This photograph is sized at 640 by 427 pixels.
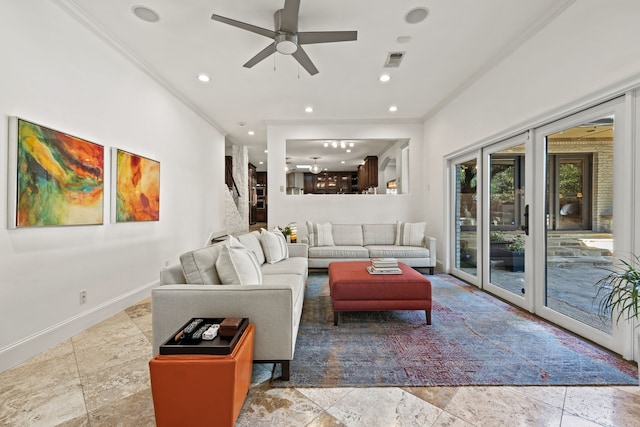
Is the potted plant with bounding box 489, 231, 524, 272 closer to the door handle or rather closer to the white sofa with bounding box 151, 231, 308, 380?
the door handle

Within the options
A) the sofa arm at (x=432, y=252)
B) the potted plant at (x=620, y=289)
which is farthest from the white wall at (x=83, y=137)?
the sofa arm at (x=432, y=252)

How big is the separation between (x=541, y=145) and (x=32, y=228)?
15.0ft

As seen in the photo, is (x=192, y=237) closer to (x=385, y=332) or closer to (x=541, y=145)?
(x=385, y=332)

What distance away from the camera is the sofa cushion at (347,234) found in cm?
520

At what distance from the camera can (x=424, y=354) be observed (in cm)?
210

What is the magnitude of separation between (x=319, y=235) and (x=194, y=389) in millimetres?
3817

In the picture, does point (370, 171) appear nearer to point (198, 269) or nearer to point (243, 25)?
point (243, 25)

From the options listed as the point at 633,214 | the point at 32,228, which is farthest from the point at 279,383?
the point at 633,214

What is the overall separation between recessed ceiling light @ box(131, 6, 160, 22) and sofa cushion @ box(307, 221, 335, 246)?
349cm

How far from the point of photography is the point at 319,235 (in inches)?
199

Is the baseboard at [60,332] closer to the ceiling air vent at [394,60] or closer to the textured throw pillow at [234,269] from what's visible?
the textured throw pillow at [234,269]

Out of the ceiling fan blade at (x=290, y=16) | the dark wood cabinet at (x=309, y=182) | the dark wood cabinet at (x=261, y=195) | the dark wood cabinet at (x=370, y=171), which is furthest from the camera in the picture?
the dark wood cabinet at (x=261, y=195)

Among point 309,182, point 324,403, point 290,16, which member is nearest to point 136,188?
point 290,16

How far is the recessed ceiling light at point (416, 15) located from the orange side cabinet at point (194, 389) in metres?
3.05
